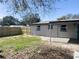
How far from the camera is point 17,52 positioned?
Result: 11.9 m

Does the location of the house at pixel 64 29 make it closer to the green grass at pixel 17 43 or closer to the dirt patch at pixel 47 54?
the green grass at pixel 17 43

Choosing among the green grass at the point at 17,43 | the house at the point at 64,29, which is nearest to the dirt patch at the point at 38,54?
the green grass at the point at 17,43

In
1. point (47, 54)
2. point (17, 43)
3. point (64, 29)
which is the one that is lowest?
point (17, 43)

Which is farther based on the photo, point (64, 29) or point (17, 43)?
point (64, 29)

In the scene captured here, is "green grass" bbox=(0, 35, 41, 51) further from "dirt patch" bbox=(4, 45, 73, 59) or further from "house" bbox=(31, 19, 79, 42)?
"house" bbox=(31, 19, 79, 42)

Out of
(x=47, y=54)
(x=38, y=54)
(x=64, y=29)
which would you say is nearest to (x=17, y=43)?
(x=38, y=54)

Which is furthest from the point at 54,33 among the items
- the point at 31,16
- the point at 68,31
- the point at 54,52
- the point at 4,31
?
the point at 31,16

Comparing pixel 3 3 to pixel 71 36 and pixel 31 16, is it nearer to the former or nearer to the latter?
pixel 31 16

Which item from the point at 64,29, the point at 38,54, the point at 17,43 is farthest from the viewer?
the point at 64,29

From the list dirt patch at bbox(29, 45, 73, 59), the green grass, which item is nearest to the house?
the green grass

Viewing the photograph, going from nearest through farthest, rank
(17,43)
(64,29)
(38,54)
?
1. (38,54)
2. (17,43)
3. (64,29)

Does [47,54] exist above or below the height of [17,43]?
above

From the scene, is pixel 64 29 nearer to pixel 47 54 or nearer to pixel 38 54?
pixel 47 54

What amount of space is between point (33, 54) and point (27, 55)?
16.3 inches
